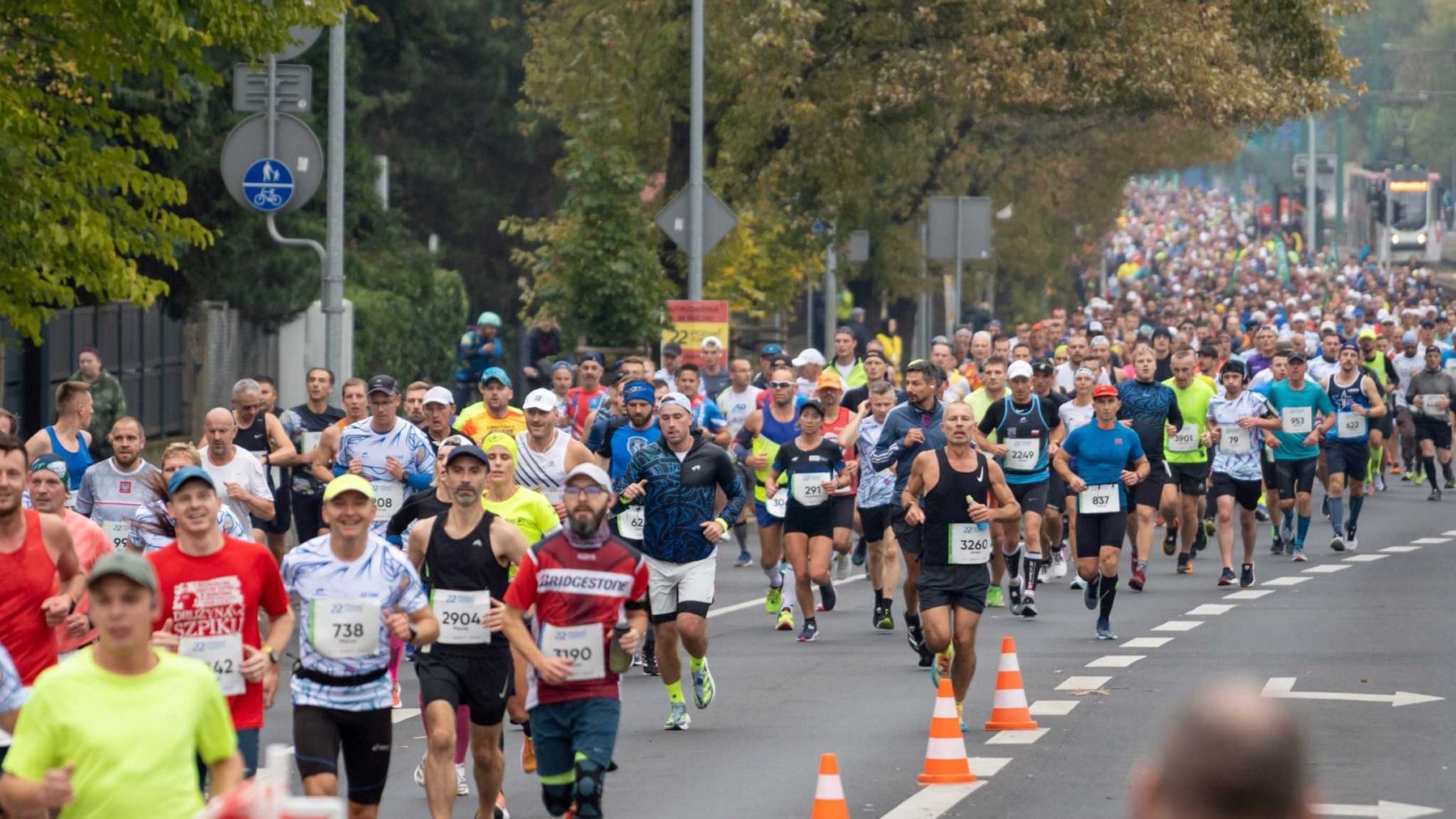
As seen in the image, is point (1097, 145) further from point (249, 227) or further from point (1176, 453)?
point (1176, 453)

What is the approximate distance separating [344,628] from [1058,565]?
1341 centimetres

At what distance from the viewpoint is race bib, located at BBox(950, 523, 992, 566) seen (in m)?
12.7

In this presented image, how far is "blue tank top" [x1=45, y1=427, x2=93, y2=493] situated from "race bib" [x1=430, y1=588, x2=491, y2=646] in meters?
5.09

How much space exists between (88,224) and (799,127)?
17.3 metres

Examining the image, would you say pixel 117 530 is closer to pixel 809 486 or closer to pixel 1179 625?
pixel 809 486

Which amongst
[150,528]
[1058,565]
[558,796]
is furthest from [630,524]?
[1058,565]

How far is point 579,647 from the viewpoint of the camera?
9172 millimetres

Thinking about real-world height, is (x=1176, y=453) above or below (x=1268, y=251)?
below

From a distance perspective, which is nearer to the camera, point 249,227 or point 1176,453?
point 1176,453

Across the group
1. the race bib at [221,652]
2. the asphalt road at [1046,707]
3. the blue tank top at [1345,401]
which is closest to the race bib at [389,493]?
the asphalt road at [1046,707]

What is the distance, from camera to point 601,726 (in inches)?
359

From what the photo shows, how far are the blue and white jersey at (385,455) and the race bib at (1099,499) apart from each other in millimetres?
4468

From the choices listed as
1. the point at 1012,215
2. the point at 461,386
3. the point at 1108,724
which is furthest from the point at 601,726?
the point at 1012,215

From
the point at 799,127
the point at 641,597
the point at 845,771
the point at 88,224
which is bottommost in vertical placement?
the point at 845,771
